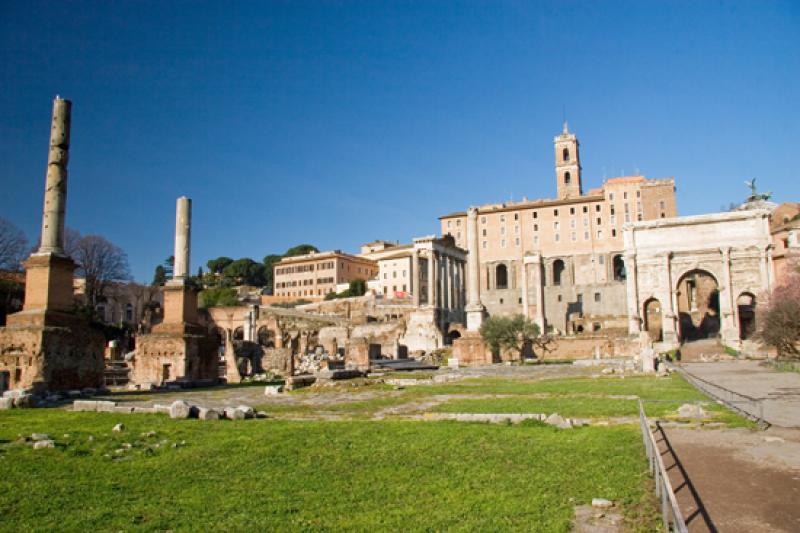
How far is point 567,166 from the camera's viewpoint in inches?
3858

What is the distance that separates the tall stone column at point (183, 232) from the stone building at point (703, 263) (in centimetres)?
3839

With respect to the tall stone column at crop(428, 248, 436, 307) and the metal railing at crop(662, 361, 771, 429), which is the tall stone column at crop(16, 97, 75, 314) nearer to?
the metal railing at crop(662, 361, 771, 429)

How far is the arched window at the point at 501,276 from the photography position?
90.2 meters

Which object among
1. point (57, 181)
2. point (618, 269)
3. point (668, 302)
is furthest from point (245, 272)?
point (57, 181)

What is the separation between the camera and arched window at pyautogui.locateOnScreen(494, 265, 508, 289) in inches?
3551

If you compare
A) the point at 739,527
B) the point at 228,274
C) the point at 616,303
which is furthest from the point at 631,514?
the point at 228,274

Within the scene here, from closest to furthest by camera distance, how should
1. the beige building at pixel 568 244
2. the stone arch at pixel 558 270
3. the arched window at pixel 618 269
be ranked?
the beige building at pixel 568 244 < the arched window at pixel 618 269 < the stone arch at pixel 558 270

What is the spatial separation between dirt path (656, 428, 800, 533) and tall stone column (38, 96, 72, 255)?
61.7 feet

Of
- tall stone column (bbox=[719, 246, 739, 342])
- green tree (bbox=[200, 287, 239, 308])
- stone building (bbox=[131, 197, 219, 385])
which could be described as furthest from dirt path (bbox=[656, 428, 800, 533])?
green tree (bbox=[200, 287, 239, 308])

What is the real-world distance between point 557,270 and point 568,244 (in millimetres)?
4447

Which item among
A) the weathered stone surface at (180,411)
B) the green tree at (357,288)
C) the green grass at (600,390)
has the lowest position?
the green grass at (600,390)

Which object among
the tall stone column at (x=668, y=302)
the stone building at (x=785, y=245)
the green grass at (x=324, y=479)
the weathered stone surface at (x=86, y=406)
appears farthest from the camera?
the tall stone column at (x=668, y=302)

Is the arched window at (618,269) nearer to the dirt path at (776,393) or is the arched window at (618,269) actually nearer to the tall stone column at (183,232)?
the dirt path at (776,393)

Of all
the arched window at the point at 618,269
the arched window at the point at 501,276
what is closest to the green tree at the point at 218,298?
the arched window at the point at 501,276
